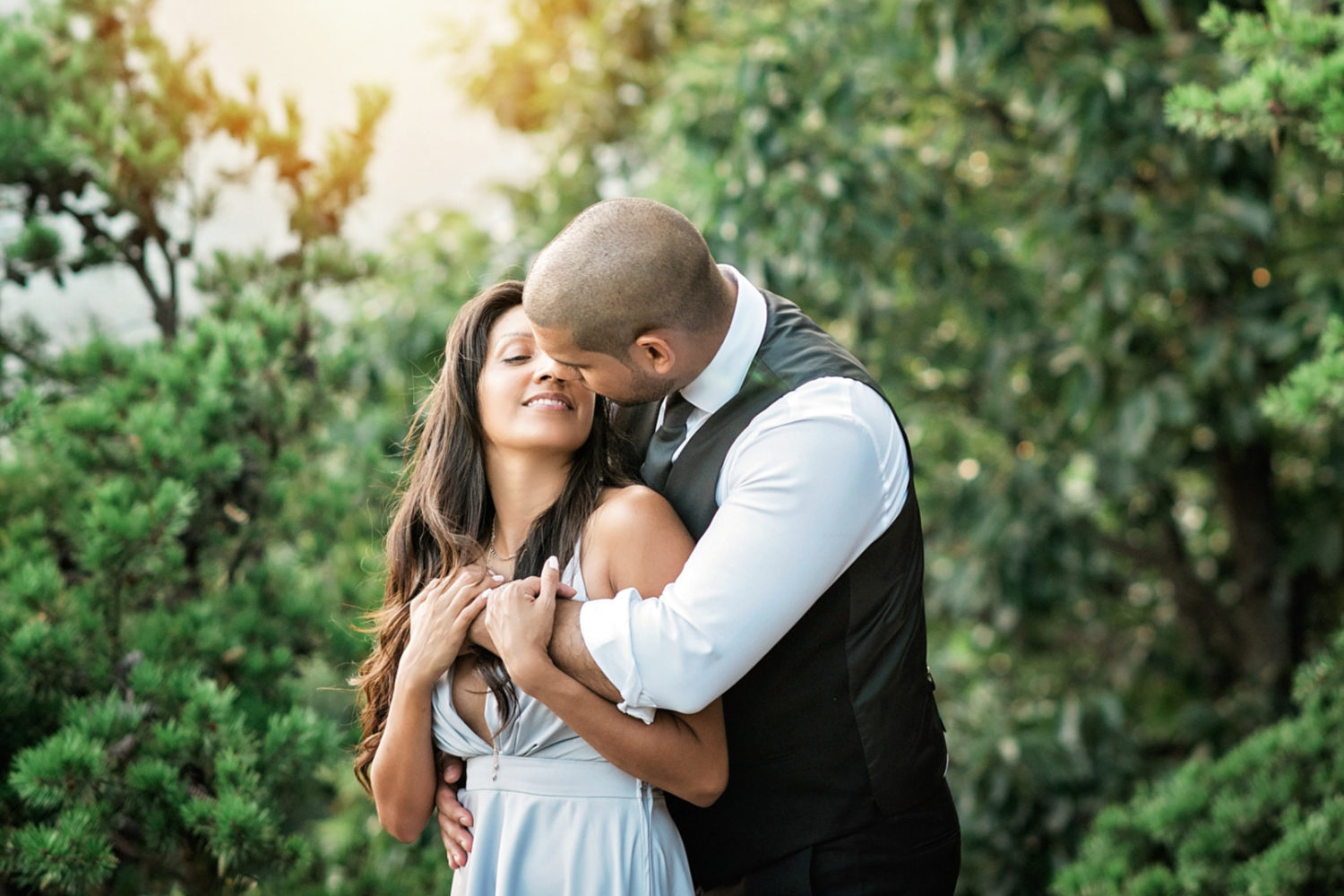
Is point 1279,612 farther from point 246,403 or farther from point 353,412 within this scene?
point 246,403

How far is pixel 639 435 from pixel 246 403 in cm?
125

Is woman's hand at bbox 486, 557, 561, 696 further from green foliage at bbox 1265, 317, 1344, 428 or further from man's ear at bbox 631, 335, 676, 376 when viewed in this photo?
green foliage at bbox 1265, 317, 1344, 428

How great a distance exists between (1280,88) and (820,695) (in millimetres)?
1560

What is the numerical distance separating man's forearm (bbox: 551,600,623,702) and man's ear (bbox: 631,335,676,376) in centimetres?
38

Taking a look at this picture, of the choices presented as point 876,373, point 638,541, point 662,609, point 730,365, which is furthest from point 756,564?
point 876,373

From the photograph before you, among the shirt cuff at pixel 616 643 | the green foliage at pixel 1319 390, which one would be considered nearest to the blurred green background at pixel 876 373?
the green foliage at pixel 1319 390

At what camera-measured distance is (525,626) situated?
162 cm

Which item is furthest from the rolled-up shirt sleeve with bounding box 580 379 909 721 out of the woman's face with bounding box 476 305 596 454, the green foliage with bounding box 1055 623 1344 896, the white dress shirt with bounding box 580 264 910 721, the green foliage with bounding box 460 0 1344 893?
the green foliage with bounding box 460 0 1344 893

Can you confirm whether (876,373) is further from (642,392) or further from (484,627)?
(484,627)

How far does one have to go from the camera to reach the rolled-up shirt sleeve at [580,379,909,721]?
1.56 metres

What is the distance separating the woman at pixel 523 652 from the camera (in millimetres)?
1670

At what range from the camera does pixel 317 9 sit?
518cm

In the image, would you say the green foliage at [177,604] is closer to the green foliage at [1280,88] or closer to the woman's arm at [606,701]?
the woman's arm at [606,701]

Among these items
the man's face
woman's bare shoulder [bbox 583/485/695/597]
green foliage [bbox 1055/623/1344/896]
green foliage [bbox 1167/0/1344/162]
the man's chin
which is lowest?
green foliage [bbox 1055/623/1344/896]
